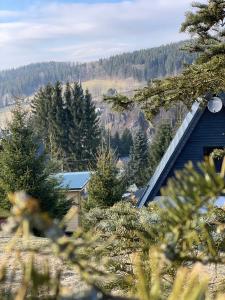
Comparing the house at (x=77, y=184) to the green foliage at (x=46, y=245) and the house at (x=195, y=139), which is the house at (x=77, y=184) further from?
the green foliage at (x=46, y=245)

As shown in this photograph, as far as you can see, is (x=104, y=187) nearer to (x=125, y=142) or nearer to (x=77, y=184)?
(x=77, y=184)

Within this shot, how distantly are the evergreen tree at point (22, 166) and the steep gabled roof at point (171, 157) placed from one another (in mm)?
5375

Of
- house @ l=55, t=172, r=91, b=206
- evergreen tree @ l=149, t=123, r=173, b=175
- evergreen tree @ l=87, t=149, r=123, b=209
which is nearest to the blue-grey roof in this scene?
house @ l=55, t=172, r=91, b=206

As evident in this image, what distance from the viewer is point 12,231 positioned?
2.01ft

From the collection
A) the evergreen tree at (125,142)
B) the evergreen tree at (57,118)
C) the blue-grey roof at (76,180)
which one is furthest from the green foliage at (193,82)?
the evergreen tree at (125,142)

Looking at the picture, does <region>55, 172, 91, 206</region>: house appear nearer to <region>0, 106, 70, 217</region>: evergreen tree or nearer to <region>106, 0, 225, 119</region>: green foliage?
<region>0, 106, 70, 217</region>: evergreen tree

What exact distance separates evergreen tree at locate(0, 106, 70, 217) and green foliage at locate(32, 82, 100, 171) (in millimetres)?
36803

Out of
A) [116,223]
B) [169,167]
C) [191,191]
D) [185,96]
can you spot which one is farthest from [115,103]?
[169,167]

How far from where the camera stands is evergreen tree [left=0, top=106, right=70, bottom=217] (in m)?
17.2

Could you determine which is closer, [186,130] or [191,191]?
[191,191]

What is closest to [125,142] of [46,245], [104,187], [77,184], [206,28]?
[77,184]

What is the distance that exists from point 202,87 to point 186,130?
27.9ft

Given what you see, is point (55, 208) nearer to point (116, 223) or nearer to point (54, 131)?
point (116, 223)

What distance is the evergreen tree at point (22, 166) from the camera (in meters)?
17.2
